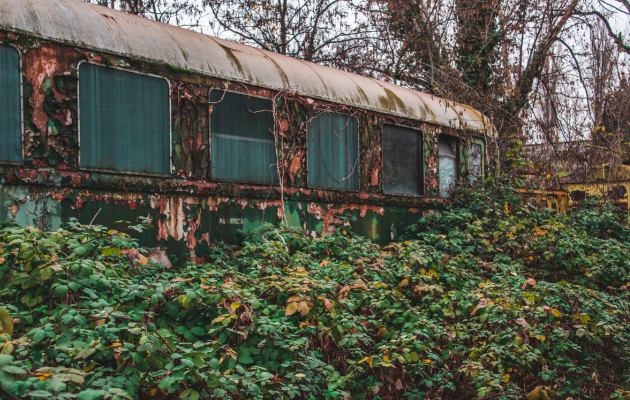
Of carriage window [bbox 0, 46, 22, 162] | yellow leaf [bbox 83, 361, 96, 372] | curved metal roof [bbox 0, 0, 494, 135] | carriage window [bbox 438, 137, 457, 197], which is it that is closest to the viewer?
yellow leaf [bbox 83, 361, 96, 372]

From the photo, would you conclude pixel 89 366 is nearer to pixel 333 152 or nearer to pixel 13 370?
pixel 13 370

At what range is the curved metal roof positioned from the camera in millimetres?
4512

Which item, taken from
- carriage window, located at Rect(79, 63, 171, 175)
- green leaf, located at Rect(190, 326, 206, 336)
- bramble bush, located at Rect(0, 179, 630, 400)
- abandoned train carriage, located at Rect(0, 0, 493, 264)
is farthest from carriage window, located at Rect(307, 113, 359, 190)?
green leaf, located at Rect(190, 326, 206, 336)

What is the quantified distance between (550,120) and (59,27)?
1666cm

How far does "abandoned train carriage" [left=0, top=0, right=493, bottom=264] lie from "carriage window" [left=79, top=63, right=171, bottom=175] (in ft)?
0.03

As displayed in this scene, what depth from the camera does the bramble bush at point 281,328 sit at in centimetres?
258

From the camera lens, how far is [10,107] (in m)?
4.18

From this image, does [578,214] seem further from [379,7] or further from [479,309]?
[379,7]

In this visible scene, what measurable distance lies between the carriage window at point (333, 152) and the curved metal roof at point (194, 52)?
315mm

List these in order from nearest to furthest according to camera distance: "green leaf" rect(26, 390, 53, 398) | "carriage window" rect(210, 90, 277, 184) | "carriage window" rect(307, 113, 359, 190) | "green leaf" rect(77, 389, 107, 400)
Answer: "green leaf" rect(26, 390, 53, 398) < "green leaf" rect(77, 389, 107, 400) < "carriage window" rect(210, 90, 277, 184) < "carriage window" rect(307, 113, 359, 190)

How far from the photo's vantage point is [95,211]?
4.65 m

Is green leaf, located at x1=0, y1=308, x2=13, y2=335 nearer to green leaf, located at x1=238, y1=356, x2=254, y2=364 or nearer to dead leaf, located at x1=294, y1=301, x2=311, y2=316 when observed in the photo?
green leaf, located at x1=238, y1=356, x2=254, y2=364

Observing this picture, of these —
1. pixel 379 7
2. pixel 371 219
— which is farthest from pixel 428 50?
pixel 371 219

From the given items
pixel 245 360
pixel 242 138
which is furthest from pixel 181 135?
pixel 245 360
